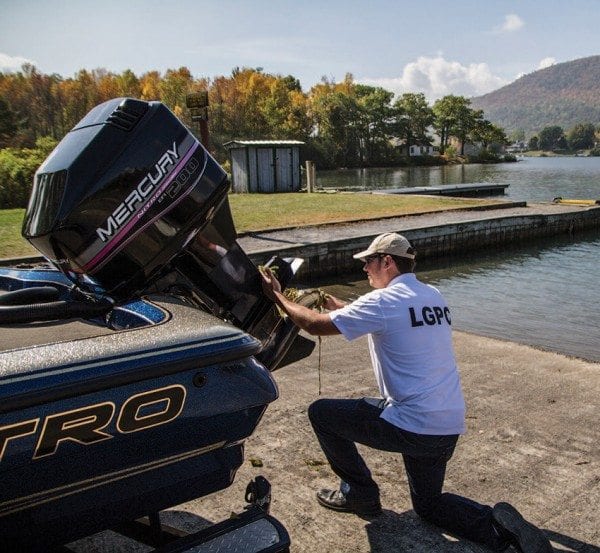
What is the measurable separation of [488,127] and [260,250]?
109 meters

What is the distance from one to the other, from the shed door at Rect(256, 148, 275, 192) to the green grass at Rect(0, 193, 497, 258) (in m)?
1.47

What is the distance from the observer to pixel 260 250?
1273cm

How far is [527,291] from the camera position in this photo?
46.9ft

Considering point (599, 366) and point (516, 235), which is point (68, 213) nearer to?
point (599, 366)

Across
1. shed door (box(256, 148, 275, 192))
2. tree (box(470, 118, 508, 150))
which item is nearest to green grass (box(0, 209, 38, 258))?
shed door (box(256, 148, 275, 192))

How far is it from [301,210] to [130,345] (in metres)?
17.7

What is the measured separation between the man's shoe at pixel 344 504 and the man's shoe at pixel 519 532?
0.67 m

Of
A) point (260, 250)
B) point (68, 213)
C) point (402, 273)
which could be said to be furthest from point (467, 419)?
point (260, 250)

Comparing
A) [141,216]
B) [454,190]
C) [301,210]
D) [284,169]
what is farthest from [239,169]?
[141,216]

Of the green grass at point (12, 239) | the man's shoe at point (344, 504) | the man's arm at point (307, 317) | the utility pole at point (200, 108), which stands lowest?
the man's shoe at point (344, 504)

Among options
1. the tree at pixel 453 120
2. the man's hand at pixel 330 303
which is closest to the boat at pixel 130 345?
the man's hand at pixel 330 303

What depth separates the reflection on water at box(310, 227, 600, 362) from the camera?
35.6ft

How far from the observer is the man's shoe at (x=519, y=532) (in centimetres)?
303

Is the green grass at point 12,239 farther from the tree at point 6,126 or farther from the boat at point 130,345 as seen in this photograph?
the tree at point 6,126
